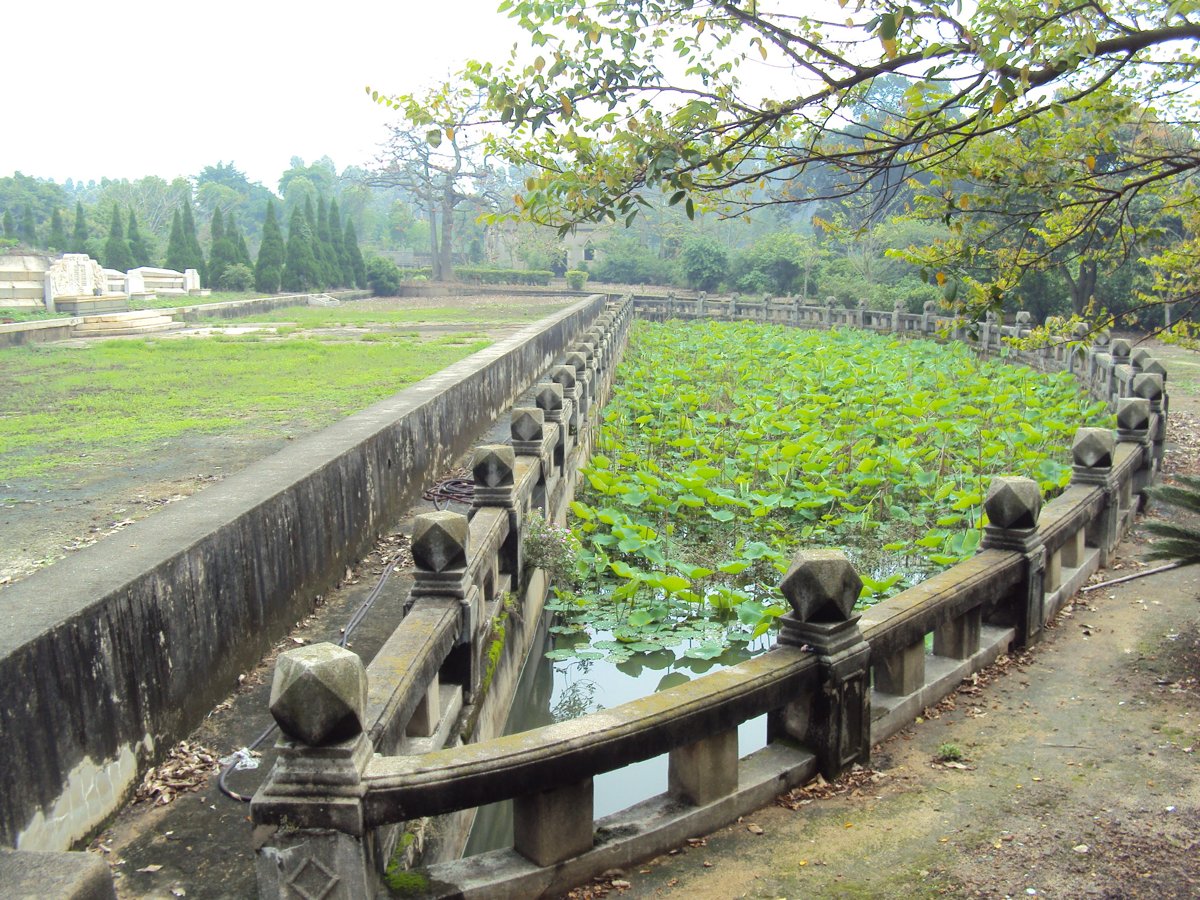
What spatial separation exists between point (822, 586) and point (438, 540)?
63.6 inches

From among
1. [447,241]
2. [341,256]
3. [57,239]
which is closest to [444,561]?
[57,239]

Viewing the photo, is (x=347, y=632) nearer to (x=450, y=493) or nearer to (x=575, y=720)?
(x=575, y=720)

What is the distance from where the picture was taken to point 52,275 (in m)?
22.7

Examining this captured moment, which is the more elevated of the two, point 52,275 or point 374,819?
point 52,275

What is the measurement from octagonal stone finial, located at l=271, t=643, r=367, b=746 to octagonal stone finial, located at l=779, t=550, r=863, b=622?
1863 mm

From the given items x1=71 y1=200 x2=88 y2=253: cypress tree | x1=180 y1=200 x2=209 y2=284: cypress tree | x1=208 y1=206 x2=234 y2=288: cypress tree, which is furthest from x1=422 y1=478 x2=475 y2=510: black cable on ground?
x1=71 y1=200 x2=88 y2=253: cypress tree

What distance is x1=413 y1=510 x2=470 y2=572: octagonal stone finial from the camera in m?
4.37

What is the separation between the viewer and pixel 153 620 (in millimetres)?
3635

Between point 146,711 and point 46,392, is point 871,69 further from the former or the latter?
point 46,392

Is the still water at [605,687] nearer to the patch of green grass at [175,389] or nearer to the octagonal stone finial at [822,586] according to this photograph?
the octagonal stone finial at [822,586]

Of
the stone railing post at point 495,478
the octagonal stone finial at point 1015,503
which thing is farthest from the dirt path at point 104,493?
the octagonal stone finial at point 1015,503

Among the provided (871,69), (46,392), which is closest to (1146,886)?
(871,69)

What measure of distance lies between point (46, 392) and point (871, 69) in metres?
9.66

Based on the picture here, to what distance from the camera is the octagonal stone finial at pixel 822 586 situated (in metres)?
3.92
